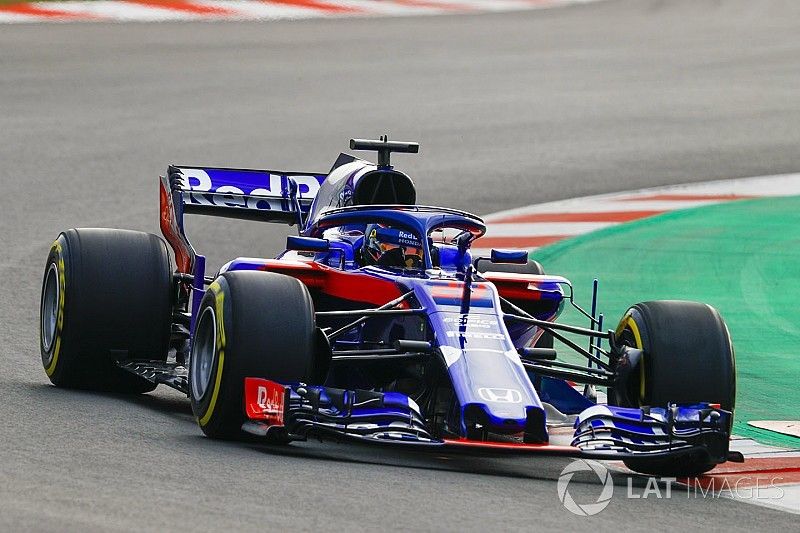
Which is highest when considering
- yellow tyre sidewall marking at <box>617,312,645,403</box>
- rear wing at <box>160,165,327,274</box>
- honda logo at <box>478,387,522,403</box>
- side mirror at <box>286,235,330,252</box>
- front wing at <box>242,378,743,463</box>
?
rear wing at <box>160,165,327,274</box>

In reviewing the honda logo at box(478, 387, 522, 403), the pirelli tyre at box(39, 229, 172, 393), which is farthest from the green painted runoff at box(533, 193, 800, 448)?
the pirelli tyre at box(39, 229, 172, 393)

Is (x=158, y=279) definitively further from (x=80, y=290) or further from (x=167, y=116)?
(x=167, y=116)

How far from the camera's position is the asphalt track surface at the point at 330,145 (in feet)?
21.6

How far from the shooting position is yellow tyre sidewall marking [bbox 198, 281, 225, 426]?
25.1 ft

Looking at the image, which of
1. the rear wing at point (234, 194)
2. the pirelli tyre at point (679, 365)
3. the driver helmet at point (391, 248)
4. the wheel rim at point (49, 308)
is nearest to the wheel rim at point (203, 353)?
the driver helmet at point (391, 248)

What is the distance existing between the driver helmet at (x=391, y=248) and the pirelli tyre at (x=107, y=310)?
1.11 metres

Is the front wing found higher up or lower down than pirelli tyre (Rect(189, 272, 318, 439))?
lower down

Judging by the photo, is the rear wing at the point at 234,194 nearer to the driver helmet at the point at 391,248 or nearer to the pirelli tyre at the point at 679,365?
the driver helmet at the point at 391,248

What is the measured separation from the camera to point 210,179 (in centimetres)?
1080

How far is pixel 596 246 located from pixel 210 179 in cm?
411

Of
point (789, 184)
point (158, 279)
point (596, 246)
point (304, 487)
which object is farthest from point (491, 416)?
point (789, 184)

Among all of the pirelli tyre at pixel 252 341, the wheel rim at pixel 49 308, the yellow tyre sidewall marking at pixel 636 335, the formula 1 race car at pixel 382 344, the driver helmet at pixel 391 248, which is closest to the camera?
the formula 1 race car at pixel 382 344

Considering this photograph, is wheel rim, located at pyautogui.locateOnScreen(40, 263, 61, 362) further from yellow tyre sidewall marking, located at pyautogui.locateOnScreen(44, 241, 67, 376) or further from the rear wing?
the rear wing

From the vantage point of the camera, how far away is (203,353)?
26.6 ft
